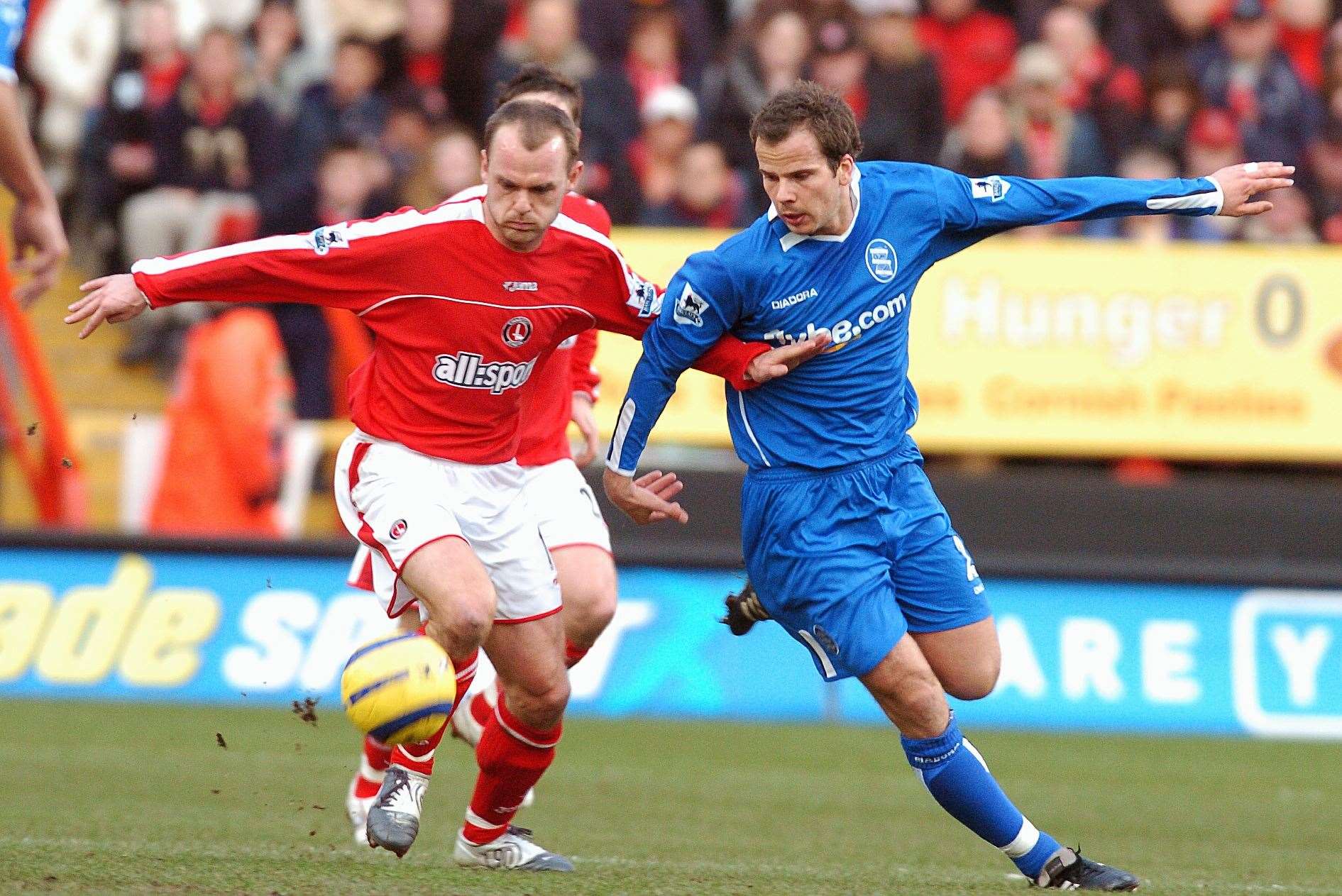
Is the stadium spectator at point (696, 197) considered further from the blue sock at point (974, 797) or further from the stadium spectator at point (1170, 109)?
the blue sock at point (974, 797)

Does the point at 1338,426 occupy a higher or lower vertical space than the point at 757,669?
higher

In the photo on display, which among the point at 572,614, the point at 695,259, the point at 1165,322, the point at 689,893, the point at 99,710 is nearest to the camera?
the point at 689,893

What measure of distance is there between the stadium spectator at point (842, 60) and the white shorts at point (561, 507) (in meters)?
7.03

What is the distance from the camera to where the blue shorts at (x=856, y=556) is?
19.4ft

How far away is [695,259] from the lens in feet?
19.6

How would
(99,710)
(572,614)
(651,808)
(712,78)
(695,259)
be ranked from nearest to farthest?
(695,259)
(572,614)
(651,808)
(99,710)
(712,78)

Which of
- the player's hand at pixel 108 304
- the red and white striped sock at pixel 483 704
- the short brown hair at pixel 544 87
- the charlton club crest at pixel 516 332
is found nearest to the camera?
the player's hand at pixel 108 304

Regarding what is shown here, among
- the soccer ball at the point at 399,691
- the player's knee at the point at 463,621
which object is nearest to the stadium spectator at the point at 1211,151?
the player's knee at the point at 463,621

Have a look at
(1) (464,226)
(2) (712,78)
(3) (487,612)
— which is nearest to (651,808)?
(3) (487,612)

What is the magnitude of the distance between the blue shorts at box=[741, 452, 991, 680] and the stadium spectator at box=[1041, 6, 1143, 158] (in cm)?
836

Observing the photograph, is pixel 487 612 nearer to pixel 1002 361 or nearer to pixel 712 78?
pixel 1002 361

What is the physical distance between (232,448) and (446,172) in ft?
7.45

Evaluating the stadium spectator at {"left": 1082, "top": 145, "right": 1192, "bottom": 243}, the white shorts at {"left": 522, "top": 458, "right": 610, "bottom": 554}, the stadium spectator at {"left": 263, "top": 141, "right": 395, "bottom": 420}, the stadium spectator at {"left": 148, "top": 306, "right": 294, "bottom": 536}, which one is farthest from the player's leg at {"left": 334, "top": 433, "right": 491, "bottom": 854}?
the stadium spectator at {"left": 1082, "top": 145, "right": 1192, "bottom": 243}

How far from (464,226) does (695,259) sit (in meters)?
0.77
